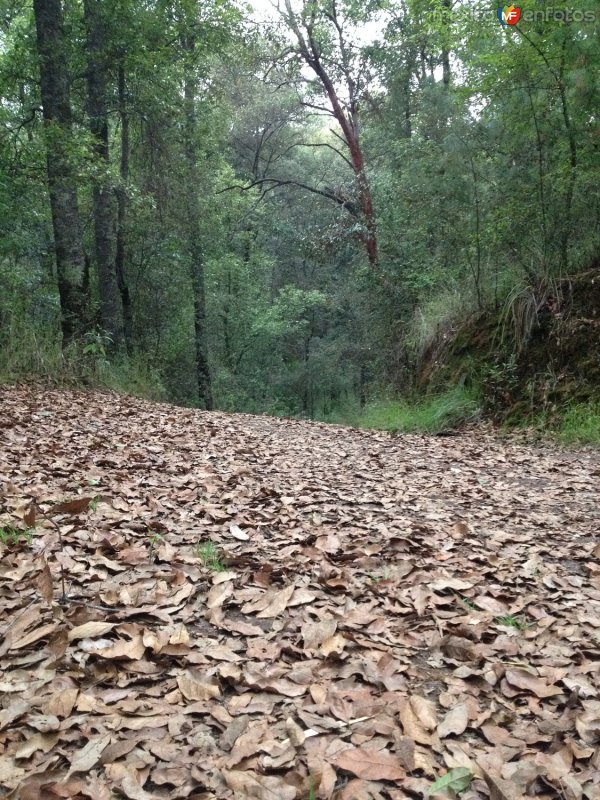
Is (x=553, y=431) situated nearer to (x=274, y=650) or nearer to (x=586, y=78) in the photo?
(x=586, y=78)

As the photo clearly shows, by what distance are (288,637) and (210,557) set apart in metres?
0.69

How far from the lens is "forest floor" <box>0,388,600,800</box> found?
1529mm

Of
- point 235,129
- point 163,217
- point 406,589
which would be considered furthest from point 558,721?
point 235,129

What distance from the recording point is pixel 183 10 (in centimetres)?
1069

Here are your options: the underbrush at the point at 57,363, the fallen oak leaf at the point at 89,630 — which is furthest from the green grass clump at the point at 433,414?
the fallen oak leaf at the point at 89,630

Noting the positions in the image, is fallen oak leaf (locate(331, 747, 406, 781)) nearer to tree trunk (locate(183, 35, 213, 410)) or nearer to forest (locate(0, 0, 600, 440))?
forest (locate(0, 0, 600, 440))

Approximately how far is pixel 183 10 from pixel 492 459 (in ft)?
32.3

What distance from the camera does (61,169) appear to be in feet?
27.1

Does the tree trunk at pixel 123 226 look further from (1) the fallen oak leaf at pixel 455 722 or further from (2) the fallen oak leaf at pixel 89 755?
(1) the fallen oak leaf at pixel 455 722

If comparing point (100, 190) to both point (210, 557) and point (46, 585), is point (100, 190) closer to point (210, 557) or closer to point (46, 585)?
point (210, 557)

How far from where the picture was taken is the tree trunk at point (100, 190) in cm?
976

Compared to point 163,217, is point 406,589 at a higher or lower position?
lower

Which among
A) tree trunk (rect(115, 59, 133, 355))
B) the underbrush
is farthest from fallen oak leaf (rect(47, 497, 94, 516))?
tree trunk (rect(115, 59, 133, 355))

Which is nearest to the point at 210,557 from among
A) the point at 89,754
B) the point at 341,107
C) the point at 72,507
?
the point at 72,507
